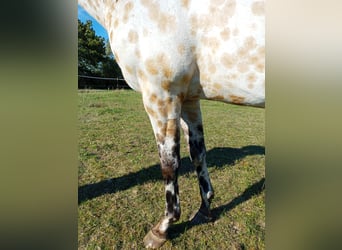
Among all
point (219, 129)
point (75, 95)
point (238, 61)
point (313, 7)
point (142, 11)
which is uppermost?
point (142, 11)

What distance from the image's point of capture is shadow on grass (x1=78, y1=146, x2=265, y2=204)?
112 inches

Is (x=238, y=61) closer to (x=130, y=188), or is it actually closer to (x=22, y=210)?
(x=22, y=210)

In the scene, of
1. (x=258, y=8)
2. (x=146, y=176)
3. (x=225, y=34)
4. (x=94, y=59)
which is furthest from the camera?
(x=94, y=59)

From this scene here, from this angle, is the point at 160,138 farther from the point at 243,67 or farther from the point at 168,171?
the point at 243,67

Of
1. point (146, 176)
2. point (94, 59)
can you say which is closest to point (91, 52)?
point (94, 59)

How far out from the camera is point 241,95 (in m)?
1.49

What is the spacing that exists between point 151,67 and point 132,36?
0.23m

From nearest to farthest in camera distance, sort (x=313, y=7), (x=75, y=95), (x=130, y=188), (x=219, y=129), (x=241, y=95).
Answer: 1. (x=313, y=7)
2. (x=75, y=95)
3. (x=241, y=95)
4. (x=130, y=188)
5. (x=219, y=129)

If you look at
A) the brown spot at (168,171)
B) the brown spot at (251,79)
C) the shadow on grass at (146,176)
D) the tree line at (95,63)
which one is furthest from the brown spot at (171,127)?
the tree line at (95,63)

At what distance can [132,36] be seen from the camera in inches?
63.3

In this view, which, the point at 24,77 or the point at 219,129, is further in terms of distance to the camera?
the point at 219,129


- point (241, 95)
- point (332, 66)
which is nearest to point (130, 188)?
point (241, 95)

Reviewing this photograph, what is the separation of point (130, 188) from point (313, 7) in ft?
9.22

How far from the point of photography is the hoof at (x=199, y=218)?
2322 mm
